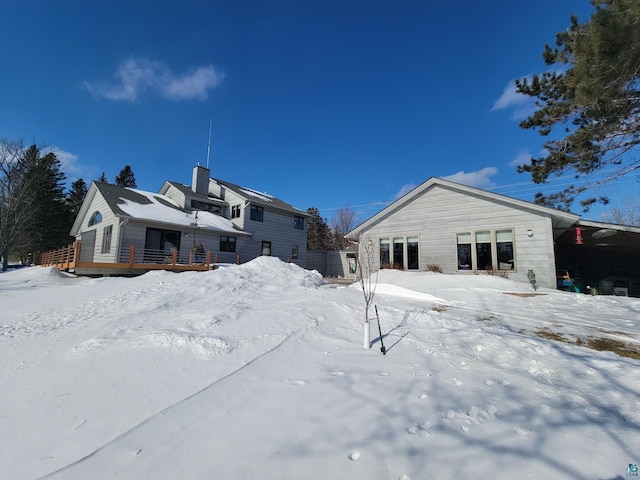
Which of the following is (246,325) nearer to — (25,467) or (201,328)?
(201,328)

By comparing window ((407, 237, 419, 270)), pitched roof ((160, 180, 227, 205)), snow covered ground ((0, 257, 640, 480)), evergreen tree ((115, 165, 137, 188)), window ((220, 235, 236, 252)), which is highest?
evergreen tree ((115, 165, 137, 188))

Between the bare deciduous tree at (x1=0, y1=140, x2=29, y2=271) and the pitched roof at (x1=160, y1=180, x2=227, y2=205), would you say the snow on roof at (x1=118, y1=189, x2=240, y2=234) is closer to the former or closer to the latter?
the pitched roof at (x1=160, y1=180, x2=227, y2=205)

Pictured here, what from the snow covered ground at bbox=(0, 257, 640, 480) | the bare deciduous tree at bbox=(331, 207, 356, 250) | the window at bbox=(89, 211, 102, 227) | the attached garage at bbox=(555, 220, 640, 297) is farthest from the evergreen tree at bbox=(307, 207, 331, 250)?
the snow covered ground at bbox=(0, 257, 640, 480)

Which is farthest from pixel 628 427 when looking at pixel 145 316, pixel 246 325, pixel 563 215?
pixel 563 215

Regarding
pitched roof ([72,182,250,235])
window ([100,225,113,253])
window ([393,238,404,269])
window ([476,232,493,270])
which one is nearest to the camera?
window ([476,232,493,270])

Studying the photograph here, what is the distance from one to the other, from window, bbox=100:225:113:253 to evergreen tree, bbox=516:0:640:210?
20.1 metres

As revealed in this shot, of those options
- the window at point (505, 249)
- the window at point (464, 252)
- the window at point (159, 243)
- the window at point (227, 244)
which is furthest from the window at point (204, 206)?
the window at point (505, 249)

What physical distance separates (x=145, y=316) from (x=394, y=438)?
515 cm

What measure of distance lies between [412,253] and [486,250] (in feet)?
10.2

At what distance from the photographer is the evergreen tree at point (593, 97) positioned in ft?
16.7

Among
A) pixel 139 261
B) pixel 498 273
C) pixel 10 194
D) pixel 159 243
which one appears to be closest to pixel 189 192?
pixel 159 243

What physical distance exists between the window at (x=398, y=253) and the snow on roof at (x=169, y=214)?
1173 centimetres

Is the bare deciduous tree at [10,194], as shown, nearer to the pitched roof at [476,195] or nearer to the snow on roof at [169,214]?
A: the snow on roof at [169,214]

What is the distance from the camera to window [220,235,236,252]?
20.6m
